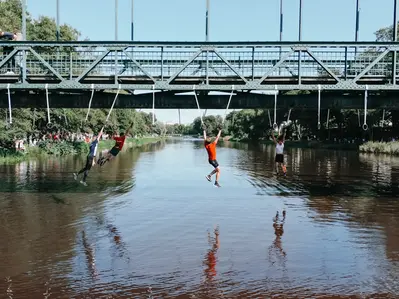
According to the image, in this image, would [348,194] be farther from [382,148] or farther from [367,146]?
[367,146]

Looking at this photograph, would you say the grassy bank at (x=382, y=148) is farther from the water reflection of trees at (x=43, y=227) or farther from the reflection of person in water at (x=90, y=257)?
the reflection of person in water at (x=90, y=257)

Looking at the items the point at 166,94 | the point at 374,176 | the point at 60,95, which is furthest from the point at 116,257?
the point at 374,176

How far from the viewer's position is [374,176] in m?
28.1

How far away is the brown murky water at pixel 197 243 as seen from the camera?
8195mm

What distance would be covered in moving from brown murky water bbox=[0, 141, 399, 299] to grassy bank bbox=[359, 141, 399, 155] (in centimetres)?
3413

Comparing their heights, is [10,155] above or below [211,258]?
above

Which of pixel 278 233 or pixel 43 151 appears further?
pixel 43 151

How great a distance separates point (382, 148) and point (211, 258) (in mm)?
50394

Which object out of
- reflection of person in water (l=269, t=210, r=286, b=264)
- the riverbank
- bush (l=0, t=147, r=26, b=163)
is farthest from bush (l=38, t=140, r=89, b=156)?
reflection of person in water (l=269, t=210, r=286, b=264)

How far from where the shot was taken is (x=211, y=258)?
32.4 feet

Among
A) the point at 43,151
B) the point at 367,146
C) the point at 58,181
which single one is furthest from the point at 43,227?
the point at 367,146

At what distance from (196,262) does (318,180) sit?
17661mm

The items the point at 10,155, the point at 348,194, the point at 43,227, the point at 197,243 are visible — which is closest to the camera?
the point at 197,243

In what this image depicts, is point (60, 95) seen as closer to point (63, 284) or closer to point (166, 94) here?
point (166, 94)
